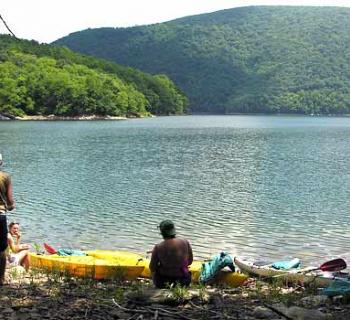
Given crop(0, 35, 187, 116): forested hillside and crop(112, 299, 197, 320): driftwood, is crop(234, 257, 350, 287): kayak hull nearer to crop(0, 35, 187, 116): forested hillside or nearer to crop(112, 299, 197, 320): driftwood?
crop(112, 299, 197, 320): driftwood

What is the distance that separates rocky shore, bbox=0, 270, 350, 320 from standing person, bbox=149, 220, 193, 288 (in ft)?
1.33

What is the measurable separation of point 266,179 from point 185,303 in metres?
28.1

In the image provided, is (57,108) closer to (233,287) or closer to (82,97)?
(82,97)

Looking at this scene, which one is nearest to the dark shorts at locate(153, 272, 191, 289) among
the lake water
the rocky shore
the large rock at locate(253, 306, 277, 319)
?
the rocky shore

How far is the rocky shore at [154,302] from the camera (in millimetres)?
8469

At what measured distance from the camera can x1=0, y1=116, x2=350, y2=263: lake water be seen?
19.3 metres

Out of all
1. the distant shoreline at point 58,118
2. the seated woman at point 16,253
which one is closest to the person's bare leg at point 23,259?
the seated woman at point 16,253

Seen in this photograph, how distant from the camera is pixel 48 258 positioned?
1342 cm

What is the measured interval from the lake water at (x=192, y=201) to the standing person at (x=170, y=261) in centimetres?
678

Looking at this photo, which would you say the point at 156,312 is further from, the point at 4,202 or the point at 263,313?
the point at 4,202

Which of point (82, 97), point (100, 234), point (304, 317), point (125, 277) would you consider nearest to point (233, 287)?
point (125, 277)

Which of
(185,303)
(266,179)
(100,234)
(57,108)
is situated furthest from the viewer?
(57,108)

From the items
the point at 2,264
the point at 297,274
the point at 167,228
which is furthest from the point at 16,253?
the point at 297,274

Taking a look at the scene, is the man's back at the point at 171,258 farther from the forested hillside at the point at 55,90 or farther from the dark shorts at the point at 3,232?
the forested hillside at the point at 55,90
